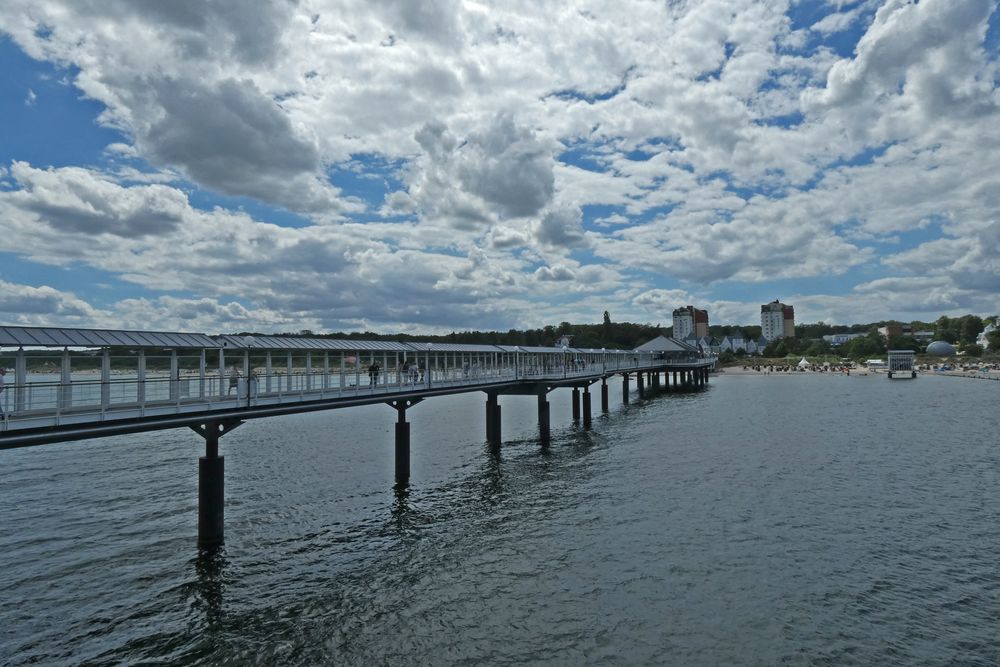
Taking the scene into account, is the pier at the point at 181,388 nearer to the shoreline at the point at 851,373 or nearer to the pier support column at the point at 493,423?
the pier support column at the point at 493,423

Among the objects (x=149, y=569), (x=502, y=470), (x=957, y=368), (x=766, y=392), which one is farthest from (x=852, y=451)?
(x=957, y=368)

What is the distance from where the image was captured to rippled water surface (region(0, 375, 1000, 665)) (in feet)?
48.4

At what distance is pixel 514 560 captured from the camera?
20000 millimetres

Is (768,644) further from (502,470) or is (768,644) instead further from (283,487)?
(283,487)

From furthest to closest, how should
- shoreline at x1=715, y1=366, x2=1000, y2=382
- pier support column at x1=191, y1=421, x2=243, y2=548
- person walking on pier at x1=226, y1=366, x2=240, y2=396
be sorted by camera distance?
shoreline at x1=715, y1=366, x2=1000, y2=382 < person walking on pier at x1=226, y1=366, x2=240, y2=396 < pier support column at x1=191, y1=421, x2=243, y2=548

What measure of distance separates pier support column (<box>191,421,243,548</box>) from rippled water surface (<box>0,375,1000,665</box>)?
27.0 inches

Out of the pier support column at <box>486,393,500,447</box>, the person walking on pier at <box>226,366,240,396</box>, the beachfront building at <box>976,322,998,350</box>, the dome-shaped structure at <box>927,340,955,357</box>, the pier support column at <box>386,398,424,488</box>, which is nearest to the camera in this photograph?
the person walking on pier at <box>226,366,240,396</box>

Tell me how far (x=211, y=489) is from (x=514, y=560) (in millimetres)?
11509

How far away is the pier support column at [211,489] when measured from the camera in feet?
69.2

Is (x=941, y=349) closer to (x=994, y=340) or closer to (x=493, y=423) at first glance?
(x=994, y=340)

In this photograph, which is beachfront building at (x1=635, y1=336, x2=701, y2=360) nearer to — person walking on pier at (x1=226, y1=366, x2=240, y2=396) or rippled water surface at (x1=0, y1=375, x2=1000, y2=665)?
rippled water surface at (x1=0, y1=375, x2=1000, y2=665)

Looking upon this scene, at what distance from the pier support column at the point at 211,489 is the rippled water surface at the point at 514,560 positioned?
69 centimetres

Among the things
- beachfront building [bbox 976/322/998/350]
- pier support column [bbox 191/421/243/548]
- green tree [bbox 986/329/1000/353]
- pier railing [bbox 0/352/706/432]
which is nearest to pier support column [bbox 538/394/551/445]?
pier railing [bbox 0/352/706/432]

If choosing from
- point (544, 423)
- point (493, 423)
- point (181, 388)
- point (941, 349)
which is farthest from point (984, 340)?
point (181, 388)
